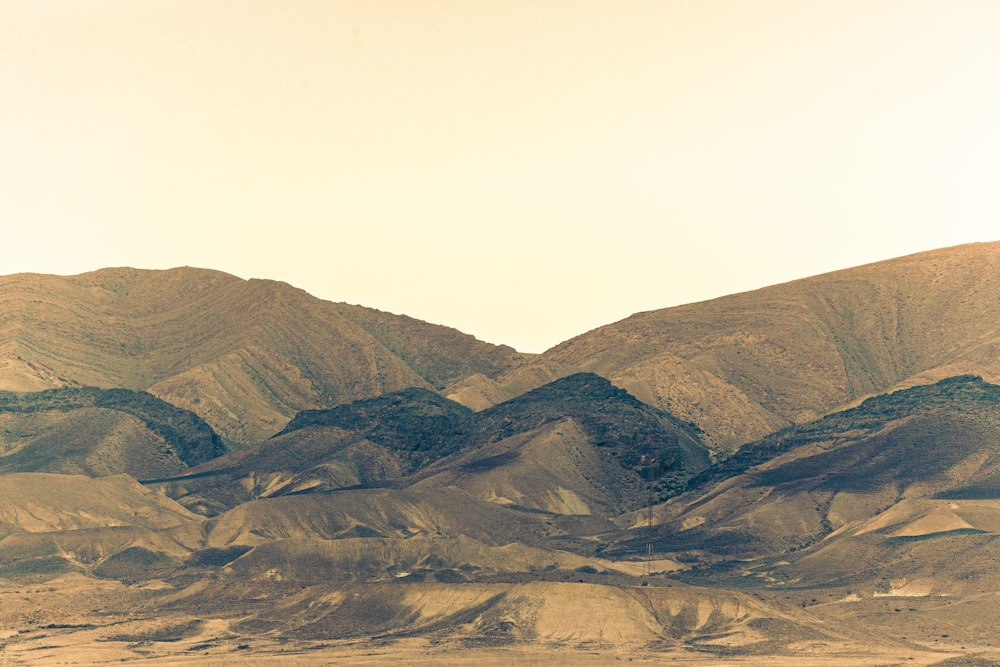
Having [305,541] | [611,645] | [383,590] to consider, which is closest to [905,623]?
[611,645]

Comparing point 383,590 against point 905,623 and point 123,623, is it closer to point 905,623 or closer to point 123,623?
point 123,623

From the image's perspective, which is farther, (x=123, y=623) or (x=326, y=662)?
(x=123, y=623)

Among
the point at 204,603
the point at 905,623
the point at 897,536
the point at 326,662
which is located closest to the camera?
the point at 326,662

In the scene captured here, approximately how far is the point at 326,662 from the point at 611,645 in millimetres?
24911

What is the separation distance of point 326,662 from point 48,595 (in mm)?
56070

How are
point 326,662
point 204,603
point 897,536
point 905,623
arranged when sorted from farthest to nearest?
1. point 897,536
2. point 204,603
3. point 905,623
4. point 326,662

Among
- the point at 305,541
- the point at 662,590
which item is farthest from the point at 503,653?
the point at 305,541

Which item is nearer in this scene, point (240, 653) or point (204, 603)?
point (240, 653)

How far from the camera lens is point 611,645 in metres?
147

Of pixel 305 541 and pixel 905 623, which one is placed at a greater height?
pixel 305 541

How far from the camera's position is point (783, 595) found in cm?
18025

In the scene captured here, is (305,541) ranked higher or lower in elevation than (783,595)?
higher

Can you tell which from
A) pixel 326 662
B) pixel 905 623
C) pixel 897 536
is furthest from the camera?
pixel 897 536

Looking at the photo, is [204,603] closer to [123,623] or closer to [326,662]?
[123,623]
